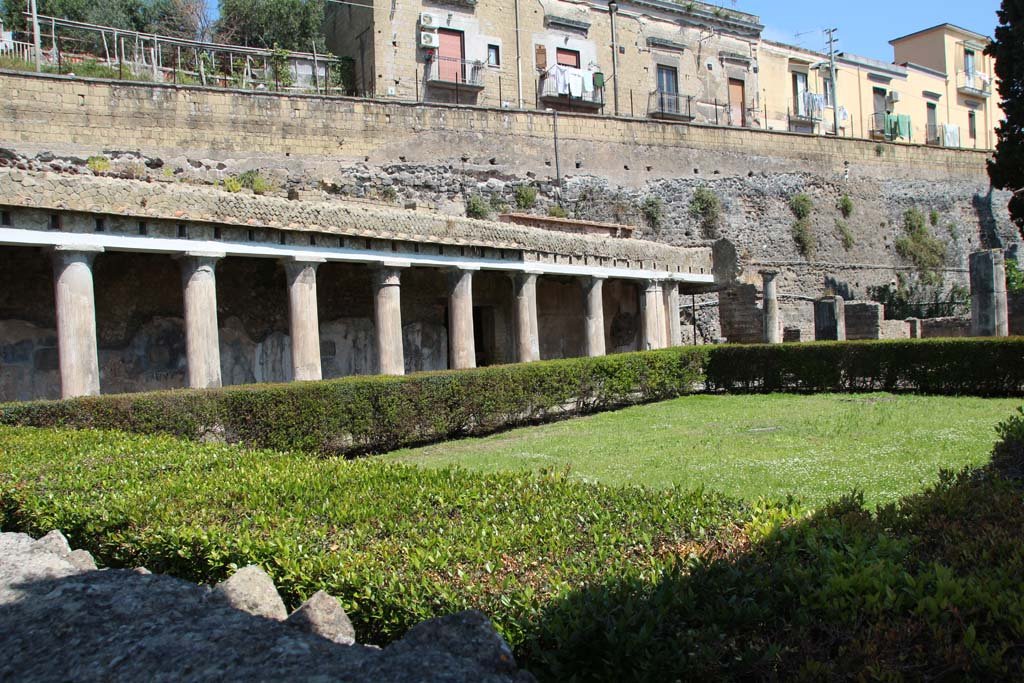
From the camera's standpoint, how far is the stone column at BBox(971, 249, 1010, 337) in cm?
2100

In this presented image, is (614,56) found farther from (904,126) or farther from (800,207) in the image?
(904,126)

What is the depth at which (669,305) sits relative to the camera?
2530 centimetres

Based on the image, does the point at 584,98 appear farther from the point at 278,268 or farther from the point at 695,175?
the point at 278,268

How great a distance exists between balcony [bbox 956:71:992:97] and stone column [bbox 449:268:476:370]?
44.0 m

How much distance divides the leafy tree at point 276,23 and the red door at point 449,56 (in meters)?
5.01

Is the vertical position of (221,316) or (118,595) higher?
(221,316)

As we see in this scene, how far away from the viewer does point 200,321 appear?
14.1 m

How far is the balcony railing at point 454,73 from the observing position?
30.7 m

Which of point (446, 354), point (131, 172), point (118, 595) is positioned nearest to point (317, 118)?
point (131, 172)

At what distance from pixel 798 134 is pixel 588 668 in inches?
1434

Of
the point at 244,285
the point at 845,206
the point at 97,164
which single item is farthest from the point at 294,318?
the point at 845,206

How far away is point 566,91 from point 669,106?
6070mm

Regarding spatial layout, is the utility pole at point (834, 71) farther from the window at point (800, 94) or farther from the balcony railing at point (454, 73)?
the balcony railing at point (454, 73)

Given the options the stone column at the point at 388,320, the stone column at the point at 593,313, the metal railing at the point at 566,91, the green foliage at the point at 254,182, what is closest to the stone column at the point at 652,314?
the stone column at the point at 593,313
